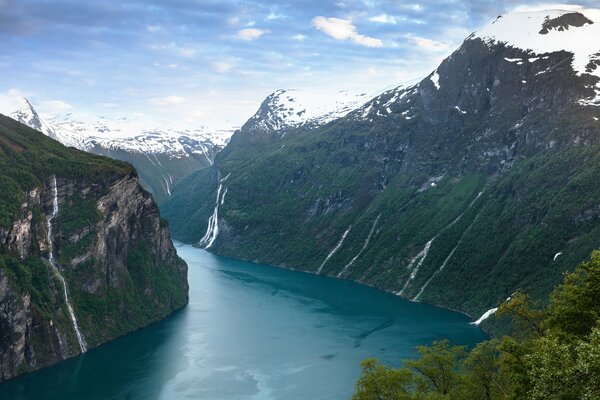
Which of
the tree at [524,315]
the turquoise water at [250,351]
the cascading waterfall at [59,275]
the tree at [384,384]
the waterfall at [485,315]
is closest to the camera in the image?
the tree at [384,384]

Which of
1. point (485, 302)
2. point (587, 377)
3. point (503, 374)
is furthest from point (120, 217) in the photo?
point (587, 377)

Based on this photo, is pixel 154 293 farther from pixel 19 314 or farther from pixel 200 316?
pixel 19 314

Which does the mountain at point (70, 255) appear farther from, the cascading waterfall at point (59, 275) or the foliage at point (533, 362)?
the foliage at point (533, 362)

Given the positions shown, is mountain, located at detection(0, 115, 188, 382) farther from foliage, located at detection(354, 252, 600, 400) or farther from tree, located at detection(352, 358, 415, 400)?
foliage, located at detection(354, 252, 600, 400)

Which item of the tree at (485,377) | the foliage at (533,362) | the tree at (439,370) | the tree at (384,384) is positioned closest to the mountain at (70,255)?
the tree at (384,384)

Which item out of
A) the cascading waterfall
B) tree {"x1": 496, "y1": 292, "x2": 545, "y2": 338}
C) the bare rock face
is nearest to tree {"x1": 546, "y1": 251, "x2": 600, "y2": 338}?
tree {"x1": 496, "y1": 292, "x2": 545, "y2": 338}
